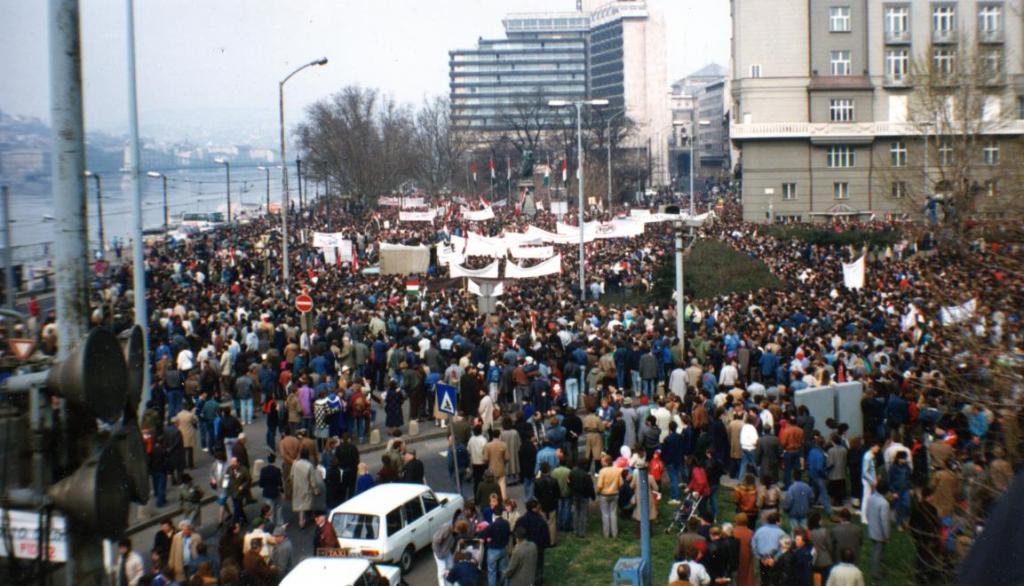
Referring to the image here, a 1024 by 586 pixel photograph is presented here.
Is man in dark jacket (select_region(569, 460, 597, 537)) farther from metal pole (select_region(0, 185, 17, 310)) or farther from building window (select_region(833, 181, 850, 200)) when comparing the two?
building window (select_region(833, 181, 850, 200))

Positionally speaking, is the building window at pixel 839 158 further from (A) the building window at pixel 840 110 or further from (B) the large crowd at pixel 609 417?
(B) the large crowd at pixel 609 417

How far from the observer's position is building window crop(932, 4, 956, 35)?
2680 inches

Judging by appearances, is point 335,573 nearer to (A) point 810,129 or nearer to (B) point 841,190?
(A) point 810,129

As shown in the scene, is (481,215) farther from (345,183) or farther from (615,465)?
(345,183)

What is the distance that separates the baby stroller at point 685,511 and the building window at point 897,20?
A: 6191 centimetres

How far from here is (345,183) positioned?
4038 inches

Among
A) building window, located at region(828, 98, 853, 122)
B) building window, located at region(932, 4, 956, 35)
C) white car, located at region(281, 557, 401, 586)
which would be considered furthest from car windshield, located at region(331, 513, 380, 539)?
building window, located at region(828, 98, 853, 122)

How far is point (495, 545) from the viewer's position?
43.1 ft

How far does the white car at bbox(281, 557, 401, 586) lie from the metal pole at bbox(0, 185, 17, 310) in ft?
24.7

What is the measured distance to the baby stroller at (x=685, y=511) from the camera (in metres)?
14.7

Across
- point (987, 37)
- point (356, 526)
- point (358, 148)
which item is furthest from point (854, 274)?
point (358, 148)

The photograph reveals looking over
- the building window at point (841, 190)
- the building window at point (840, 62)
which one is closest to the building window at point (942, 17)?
the building window at point (840, 62)

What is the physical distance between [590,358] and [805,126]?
53.5 m

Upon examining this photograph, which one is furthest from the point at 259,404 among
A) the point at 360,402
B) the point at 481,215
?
the point at 481,215
